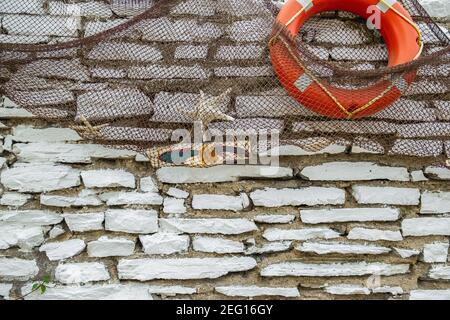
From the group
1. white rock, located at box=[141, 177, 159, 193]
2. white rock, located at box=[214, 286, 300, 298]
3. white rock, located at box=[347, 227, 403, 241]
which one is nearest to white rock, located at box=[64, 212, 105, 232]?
white rock, located at box=[141, 177, 159, 193]

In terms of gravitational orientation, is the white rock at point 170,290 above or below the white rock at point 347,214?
below

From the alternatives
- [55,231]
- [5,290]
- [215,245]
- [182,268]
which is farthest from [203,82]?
[5,290]

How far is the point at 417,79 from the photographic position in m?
2.54

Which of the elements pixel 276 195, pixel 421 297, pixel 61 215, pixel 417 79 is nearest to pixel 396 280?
pixel 421 297

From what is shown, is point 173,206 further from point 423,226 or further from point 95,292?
point 423,226

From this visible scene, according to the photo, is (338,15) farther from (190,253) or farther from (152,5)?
(190,253)

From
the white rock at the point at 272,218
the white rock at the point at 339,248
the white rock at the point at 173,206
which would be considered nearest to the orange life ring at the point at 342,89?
the white rock at the point at 272,218

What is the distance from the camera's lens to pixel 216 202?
268cm

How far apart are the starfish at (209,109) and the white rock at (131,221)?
1.77 ft

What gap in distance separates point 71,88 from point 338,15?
4.31 feet

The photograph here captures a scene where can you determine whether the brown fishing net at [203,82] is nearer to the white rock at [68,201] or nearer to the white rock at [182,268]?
the white rock at [68,201]

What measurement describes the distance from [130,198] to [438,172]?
1.52 meters

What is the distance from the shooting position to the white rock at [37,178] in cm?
263

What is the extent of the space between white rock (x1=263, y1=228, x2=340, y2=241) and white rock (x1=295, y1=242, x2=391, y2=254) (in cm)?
4
